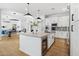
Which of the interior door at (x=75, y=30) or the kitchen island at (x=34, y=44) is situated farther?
the kitchen island at (x=34, y=44)

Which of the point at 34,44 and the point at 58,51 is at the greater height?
the point at 34,44

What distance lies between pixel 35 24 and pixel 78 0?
6.87 ft

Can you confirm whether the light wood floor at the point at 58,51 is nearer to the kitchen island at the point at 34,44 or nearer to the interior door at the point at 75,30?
the kitchen island at the point at 34,44

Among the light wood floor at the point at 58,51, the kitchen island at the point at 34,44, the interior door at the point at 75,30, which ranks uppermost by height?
the interior door at the point at 75,30

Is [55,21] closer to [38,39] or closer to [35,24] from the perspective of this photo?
[35,24]

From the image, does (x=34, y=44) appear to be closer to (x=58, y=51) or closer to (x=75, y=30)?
(x=58, y=51)

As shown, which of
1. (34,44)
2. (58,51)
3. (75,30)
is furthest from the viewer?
(58,51)

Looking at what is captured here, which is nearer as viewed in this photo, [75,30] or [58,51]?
[75,30]

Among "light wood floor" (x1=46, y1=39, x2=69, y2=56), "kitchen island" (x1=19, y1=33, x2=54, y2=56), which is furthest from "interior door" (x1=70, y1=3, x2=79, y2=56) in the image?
"light wood floor" (x1=46, y1=39, x2=69, y2=56)

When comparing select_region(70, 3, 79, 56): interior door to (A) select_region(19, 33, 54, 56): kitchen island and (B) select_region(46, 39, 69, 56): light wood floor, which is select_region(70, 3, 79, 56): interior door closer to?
(A) select_region(19, 33, 54, 56): kitchen island

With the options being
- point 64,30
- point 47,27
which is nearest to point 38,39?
point 64,30

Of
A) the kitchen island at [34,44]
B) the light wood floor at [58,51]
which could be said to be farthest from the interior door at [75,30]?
the light wood floor at [58,51]

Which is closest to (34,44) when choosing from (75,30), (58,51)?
(58,51)

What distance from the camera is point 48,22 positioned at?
8.52 m
